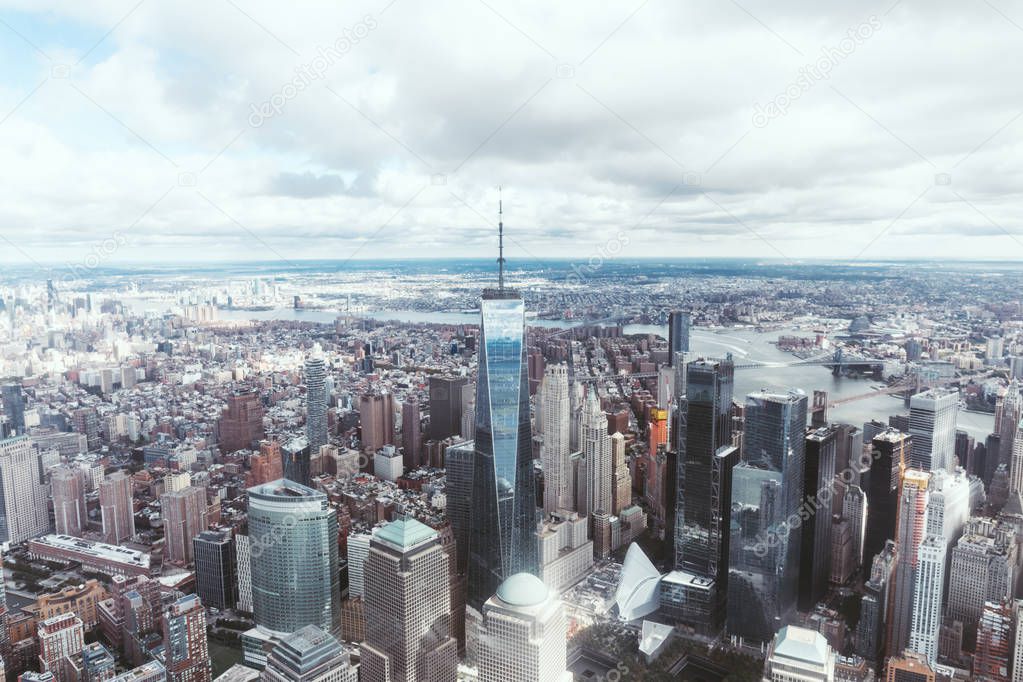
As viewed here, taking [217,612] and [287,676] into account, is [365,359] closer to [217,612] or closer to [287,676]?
[217,612]

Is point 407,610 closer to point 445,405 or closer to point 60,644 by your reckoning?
point 60,644

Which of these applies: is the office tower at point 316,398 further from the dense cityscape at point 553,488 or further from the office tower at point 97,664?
the office tower at point 97,664

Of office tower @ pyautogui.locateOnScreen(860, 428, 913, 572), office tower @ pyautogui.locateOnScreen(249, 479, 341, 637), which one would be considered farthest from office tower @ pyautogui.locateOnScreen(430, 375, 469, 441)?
office tower @ pyautogui.locateOnScreen(860, 428, 913, 572)

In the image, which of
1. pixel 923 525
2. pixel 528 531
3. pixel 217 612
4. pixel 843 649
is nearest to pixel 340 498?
pixel 217 612

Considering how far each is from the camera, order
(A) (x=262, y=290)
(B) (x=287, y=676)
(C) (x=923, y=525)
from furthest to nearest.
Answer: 1. (A) (x=262, y=290)
2. (C) (x=923, y=525)
3. (B) (x=287, y=676)

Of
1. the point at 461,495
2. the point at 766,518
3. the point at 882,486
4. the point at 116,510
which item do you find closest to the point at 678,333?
the point at 766,518

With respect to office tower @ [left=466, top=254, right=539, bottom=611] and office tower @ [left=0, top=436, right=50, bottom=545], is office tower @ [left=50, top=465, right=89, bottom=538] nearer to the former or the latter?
office tower @ [left=0, top=436, right=50, bottom=545]
